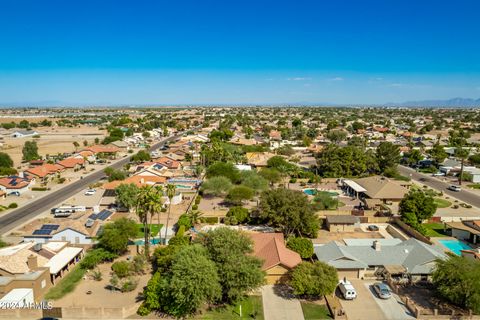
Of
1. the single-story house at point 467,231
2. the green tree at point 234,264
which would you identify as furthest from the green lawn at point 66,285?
the single-story house at point 467,231

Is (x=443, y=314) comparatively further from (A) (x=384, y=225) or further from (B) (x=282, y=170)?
(B) (x=282, y=170)

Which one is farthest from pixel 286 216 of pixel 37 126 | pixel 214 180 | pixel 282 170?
pixel 37 126

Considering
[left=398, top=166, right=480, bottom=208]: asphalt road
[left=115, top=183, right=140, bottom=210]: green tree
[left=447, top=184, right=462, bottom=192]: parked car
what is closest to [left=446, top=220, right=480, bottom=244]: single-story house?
[left=398, top=166, right=480, bottom=208]: asphalt road

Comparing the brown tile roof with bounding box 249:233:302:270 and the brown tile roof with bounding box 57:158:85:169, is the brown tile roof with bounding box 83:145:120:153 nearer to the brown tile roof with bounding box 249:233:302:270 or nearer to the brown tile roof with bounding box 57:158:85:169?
the brown tile roof with bounding box 57:158:85:169

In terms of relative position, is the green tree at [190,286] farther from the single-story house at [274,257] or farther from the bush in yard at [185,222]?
the bush in yard at [185,222]

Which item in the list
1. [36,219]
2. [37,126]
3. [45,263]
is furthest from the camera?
[37,126]

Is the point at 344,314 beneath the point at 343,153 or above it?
beneath
